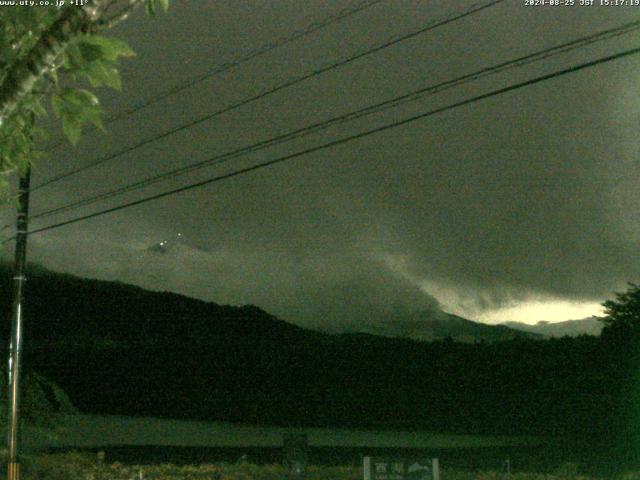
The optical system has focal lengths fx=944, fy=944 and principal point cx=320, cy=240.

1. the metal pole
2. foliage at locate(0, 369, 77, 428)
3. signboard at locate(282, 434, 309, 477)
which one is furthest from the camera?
foliage at locate(0, 369, 77, 428)

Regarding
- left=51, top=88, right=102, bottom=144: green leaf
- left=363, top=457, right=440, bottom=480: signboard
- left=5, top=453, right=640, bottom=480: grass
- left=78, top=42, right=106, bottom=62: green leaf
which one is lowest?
left=5, top=453, right=640, bottom=480: grass

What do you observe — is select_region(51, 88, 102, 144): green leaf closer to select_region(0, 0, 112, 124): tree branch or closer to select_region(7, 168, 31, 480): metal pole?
select_region(0, 0, 112, 124): tree branch

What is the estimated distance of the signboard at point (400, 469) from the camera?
13.3 metres

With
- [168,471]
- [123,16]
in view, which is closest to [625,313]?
[168,471]

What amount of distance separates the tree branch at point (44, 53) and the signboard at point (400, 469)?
9.66 meters

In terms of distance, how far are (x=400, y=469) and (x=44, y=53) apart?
990 cm

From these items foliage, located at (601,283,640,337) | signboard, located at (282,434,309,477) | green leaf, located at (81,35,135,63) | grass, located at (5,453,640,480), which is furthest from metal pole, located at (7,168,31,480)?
foliage, located at (601,283,640,337)

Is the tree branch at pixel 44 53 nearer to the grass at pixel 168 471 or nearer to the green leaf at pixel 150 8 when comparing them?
the green leaf at pixel 150 8

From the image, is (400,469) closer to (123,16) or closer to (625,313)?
(123,16)

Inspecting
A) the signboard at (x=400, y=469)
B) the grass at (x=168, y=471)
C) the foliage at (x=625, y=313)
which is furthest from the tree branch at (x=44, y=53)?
the foliage at (x=625, y=313)

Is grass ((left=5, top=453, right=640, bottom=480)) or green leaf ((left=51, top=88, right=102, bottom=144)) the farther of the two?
grass ((left=5, top=453, right=640, bottom=480))

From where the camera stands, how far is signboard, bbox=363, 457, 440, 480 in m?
13.3

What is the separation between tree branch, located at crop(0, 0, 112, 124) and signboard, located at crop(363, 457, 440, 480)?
31.7ft

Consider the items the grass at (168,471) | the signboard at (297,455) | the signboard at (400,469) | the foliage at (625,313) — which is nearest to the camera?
the signboard at (400,469)
